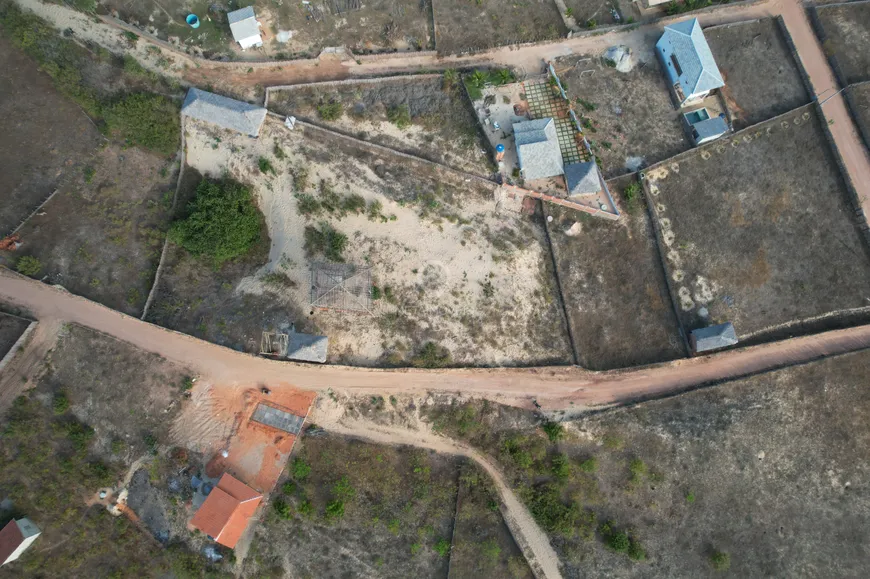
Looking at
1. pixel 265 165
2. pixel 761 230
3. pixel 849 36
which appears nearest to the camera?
pixel 265 165

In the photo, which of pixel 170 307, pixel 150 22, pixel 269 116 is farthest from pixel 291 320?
pixel 150 22

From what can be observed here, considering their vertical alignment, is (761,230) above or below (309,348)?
above

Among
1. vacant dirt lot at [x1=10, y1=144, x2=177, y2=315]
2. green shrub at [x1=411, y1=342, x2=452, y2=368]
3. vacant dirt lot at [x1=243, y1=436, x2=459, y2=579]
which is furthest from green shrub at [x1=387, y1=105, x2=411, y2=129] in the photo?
vacant dirt lot at [x1=243, y1=436, x2=459, y2=579]

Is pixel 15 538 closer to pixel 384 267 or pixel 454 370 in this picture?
pixel 384 267

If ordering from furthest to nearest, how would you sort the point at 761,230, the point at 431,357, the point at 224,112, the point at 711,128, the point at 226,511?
the point at 761,230 → the point at 711,128 → the point at 224,112 → the point at 431,357 → the point at 226,511

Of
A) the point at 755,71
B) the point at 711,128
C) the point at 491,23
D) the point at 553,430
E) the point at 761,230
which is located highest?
the point at 491,23

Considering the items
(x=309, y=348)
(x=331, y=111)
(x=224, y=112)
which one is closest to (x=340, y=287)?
(x=309, y=348)

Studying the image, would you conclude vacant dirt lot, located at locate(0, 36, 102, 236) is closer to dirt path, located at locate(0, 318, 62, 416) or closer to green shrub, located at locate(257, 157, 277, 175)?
dirt path, located at locate(0, 318, 62, 416)

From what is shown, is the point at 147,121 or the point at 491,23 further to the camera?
the point at 491,23
